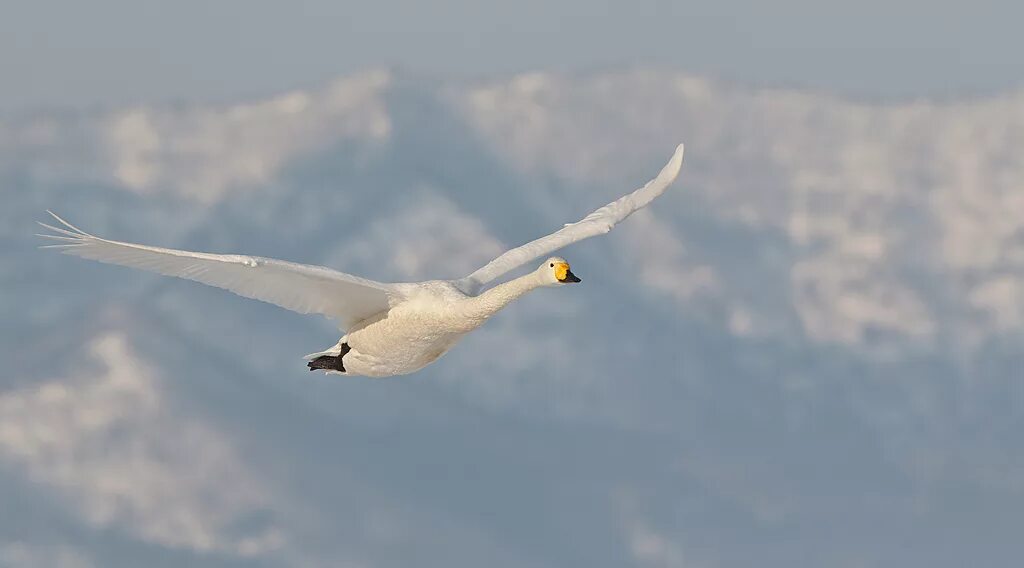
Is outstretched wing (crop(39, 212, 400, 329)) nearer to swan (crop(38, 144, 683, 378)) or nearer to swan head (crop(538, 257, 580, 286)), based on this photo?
swan (crop(38, 144, 683, 378))

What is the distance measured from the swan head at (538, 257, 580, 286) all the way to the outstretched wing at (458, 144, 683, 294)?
2.98 meters

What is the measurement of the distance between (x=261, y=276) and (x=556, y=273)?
5136 mm

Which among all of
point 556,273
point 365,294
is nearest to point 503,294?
point 556,273

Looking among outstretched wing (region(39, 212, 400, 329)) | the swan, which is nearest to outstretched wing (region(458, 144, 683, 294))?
the swan

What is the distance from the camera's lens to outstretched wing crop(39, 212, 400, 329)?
30000 mm

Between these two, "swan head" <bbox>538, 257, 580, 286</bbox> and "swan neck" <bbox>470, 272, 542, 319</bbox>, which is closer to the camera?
"swan head" <bbox>538, 257, 580, 286</bbox>

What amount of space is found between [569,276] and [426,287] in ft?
9.89

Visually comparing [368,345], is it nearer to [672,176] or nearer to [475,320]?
[475,320]

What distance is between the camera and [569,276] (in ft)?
104

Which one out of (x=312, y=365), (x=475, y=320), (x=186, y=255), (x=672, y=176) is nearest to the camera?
(x=186, y=255)

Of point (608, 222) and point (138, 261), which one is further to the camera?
point (608, 222)

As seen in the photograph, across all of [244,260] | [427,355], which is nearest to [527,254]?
[427,355]

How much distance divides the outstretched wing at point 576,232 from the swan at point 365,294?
40 mm

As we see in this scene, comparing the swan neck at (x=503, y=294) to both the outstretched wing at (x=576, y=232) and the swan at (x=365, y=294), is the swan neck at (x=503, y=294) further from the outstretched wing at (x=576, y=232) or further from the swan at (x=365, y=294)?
the outstretched wing at (x=576, y=232)
